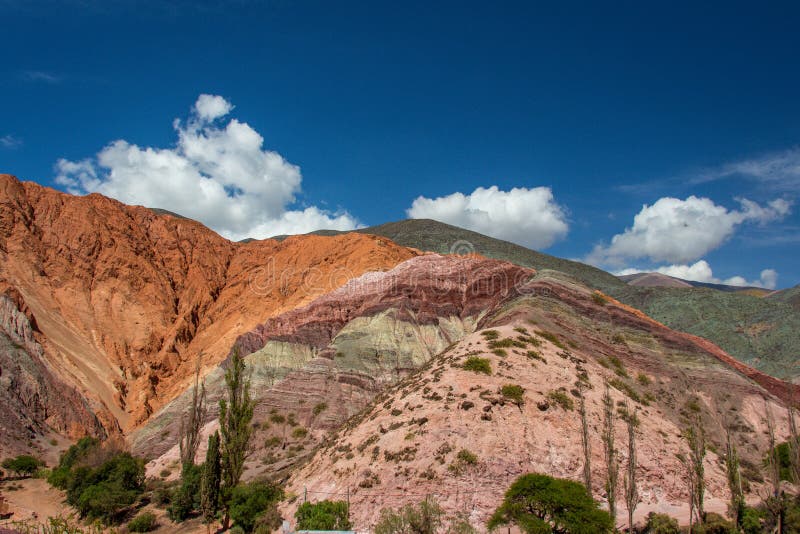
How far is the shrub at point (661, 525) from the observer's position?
23.2 meters

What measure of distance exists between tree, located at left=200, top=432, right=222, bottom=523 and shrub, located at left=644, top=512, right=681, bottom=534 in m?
20.0

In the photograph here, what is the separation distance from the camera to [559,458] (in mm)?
26344

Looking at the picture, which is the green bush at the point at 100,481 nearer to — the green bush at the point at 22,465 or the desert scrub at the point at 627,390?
the green bush at the point at 22,465

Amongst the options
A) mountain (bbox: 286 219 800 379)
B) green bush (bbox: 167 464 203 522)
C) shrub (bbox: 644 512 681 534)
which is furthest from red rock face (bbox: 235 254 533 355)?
shrub (bbox: 644 512 681 534)

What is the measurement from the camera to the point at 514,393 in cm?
2948

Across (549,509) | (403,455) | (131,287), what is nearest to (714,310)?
(403,455)

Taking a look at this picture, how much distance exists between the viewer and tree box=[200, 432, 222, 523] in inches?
1019

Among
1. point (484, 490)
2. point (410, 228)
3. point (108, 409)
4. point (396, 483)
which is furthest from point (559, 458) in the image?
point (410, 228)

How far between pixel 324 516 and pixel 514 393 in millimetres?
12084

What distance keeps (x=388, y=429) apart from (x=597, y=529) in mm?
11909

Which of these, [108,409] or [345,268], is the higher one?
[345,268]

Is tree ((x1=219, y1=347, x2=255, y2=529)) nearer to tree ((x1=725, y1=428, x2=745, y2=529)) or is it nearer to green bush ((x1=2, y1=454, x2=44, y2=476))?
tree ((x1=725, y1=428, x2=745, y2=529))

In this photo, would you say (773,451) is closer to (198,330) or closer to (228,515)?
(228,515)

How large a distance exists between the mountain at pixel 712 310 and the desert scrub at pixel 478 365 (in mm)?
40131
